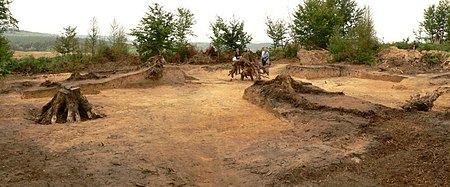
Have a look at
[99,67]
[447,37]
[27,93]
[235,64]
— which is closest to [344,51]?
[235,64]

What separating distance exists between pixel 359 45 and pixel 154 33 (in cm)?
1280

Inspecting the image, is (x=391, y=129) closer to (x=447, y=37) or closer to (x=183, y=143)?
(x=183, y=143)

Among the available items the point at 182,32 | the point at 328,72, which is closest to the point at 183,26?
the point at 182,32

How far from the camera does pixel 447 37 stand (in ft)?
96.6

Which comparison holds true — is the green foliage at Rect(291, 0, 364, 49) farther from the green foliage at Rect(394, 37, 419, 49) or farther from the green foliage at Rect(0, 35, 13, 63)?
the green foliage at Rect(0, 35, 13, 63)

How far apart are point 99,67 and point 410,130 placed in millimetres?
20160

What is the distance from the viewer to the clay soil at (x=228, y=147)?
4879 mm

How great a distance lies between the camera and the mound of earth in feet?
15.7

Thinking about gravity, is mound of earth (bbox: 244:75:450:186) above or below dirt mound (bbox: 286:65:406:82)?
below

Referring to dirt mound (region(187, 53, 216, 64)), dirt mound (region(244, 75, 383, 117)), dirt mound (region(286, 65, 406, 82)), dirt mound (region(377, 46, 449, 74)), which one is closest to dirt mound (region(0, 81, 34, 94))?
dirt mound (region(244, 75, 383, 117))

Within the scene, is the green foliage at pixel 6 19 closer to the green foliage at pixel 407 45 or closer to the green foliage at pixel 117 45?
the green foliage at pixel 117 45

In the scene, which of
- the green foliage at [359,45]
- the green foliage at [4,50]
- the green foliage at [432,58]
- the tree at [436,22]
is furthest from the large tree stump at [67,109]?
the tree at [436,22]

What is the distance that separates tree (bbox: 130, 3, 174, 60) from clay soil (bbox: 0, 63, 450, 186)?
15.9 meters

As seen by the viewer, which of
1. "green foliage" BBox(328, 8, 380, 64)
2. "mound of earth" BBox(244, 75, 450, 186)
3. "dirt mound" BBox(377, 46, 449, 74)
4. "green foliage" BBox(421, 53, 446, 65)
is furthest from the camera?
"green foliage" BBox(328, 8, 380, 64)
